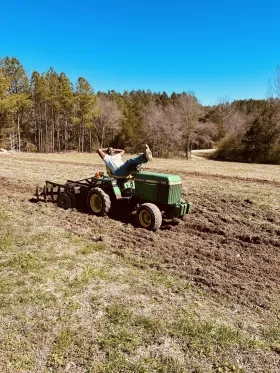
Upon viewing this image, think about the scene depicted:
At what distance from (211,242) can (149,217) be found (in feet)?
5.04

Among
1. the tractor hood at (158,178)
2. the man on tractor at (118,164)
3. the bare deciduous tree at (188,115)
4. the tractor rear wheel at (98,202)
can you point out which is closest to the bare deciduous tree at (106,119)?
the bare deciduous tree at (188,115)

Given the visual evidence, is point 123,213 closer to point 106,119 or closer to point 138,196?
point 138,196

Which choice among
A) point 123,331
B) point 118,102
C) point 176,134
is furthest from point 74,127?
point 123,331

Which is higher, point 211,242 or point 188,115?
point 188,115

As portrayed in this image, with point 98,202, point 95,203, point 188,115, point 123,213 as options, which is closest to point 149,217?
point 123,213

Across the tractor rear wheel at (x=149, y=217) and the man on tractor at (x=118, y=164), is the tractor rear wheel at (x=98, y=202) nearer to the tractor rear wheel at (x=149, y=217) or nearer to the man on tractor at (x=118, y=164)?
the man on tractor at (x=118, y=164)

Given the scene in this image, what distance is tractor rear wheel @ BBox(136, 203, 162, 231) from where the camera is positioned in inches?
278

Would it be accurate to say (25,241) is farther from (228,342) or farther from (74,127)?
(74,127)

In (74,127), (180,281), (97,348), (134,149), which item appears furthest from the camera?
(74,127)

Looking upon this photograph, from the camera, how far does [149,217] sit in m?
7.24

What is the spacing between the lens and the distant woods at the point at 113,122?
1259 inches

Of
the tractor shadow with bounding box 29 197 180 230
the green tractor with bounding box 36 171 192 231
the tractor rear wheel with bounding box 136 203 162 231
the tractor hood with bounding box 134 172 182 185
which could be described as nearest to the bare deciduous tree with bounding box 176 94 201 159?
the tractor shadow with bounding box 29 197 180 230

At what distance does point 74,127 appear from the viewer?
4969cm

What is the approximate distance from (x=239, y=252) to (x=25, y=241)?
14.7ft
